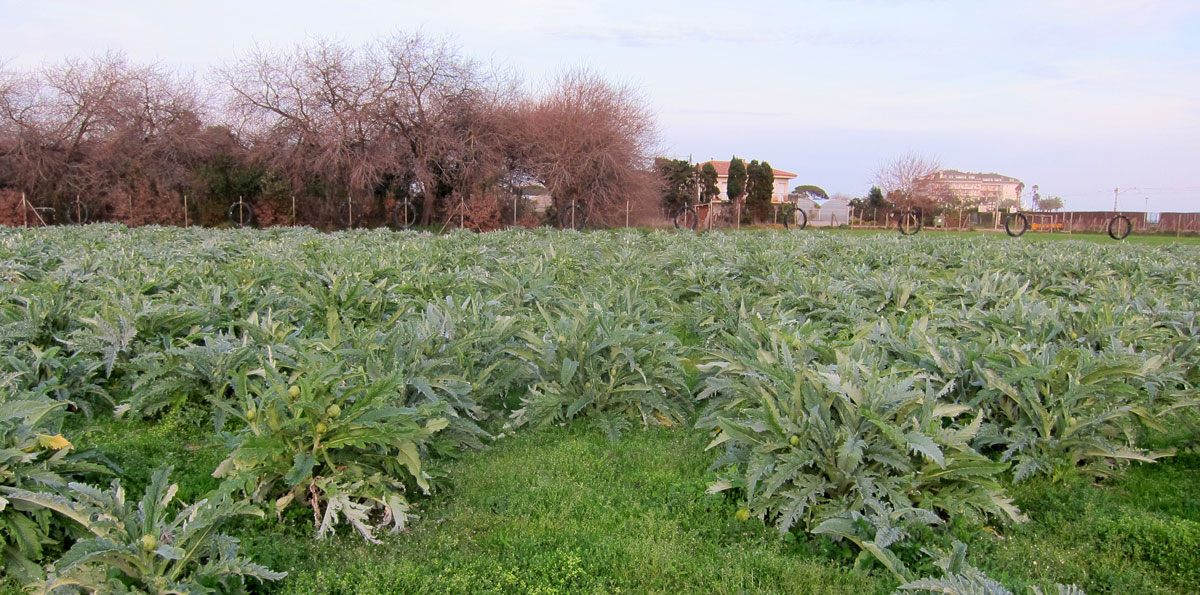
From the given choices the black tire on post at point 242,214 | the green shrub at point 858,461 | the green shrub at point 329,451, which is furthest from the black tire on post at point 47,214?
the green shrub at point 858,461

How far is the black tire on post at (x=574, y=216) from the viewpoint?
33594mm

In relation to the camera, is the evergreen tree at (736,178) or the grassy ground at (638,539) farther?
the evergreen tree at (736,178)

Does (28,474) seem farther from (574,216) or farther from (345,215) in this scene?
(574,216)

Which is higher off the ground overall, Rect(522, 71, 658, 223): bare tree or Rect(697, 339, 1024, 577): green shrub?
Rect(522, 71, 658, 223): bare tree

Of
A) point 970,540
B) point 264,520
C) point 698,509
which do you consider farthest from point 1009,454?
point 264,520

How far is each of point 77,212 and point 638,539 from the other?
1381 inches

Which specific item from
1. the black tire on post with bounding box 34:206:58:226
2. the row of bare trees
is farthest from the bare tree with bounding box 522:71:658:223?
the black tire on post with bounding box 34:206:58:226

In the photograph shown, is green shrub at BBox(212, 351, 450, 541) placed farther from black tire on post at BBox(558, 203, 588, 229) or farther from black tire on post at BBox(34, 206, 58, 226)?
black tire on post at BBox(34, 206, 58, 226)

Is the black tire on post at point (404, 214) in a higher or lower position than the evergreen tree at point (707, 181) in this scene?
lower

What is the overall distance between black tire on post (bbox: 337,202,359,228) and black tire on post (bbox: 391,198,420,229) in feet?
5.16

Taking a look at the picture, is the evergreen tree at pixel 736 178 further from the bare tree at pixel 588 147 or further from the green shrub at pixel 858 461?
the green shrub at pixel 858 461

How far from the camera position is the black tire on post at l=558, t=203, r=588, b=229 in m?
33.6

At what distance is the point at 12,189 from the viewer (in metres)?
30.9

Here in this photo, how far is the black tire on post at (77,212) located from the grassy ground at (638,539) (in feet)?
106
